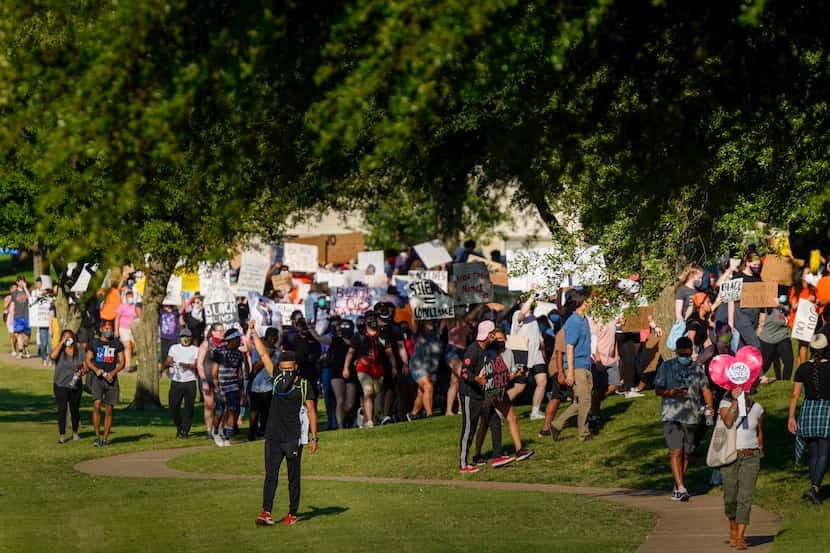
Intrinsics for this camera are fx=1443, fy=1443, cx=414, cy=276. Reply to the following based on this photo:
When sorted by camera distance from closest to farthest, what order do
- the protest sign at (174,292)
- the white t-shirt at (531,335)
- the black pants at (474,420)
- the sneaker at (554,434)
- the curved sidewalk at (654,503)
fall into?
the curved sidewalk at (654,503), the black pants at (474,420), the sneaker at (554,434), the white t-shirt at (531,335), the protest sign at (174,292)

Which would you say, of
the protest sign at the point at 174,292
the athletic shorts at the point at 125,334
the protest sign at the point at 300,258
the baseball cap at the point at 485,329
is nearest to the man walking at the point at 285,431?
the baseball cap at the point at 485,329

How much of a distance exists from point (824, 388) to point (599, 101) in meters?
5.90

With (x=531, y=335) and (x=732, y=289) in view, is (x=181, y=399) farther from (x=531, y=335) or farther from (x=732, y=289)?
(x=732, y=289)

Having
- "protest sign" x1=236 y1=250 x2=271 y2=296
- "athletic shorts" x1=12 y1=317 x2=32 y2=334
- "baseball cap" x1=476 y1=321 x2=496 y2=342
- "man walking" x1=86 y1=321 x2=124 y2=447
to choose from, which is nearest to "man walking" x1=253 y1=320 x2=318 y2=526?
"baseball cap" x1=476 y1=321 x2=496 y2=342

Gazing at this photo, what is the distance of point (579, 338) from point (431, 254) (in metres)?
10.1

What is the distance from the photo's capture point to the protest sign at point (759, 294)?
22.5 meters

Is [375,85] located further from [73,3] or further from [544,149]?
[544,149]

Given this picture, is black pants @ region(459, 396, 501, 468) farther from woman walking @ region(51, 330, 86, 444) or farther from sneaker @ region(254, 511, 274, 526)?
woman walking @ region(51, 330, 86, 444)

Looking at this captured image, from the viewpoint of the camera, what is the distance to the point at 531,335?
23.1 meters

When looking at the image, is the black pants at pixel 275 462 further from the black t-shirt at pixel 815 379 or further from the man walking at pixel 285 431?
the black t-shirt at pixel 815 379

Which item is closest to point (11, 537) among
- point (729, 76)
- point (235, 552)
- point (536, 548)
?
point (235, 552)

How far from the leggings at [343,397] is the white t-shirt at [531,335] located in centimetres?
286

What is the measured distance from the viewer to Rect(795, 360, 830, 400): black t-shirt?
14.9m

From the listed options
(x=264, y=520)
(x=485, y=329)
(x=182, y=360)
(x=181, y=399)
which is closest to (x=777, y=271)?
(x=485, y=329)
